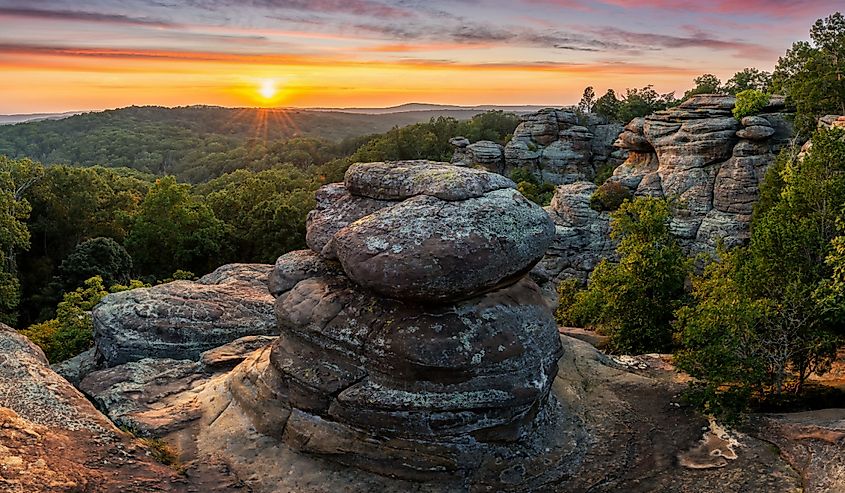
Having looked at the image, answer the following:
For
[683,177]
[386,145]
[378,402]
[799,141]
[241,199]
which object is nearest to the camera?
[378,402]

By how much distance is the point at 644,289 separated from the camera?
26.3 m

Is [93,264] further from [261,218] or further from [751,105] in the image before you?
[751,105]

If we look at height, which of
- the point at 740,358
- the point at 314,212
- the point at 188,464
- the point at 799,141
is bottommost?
the point at 188,464

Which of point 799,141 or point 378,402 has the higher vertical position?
point 799,141

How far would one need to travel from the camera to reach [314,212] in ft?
67.5

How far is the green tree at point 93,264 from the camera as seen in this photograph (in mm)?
43938

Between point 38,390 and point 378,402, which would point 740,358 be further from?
point 38,390

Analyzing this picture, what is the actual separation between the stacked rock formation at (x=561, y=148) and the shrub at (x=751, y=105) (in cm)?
2691

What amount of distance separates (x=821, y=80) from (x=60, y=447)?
45196mm

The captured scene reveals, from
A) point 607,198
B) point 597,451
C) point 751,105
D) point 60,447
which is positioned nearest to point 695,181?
point 607,198

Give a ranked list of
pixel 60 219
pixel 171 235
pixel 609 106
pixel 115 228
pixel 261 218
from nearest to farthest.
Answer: pixel 171 235 → pixel 60 219 → pixel 261 218 → pixel 115 228 → pixel 609 106

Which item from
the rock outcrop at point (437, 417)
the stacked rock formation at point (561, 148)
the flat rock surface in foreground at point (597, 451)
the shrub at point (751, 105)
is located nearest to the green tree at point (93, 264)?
the rock outcrop at point (437, 417)

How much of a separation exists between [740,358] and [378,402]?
1092 cm

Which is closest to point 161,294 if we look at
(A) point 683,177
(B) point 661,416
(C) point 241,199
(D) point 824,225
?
(B) point 661,416
